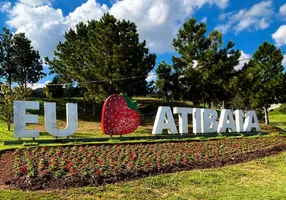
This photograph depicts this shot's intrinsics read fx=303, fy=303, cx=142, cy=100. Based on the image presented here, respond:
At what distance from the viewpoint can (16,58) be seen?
3434cm

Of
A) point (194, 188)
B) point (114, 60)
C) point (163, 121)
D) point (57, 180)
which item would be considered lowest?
point (194, 188)

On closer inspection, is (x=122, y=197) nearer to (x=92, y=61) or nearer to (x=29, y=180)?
(x=29, y=180)

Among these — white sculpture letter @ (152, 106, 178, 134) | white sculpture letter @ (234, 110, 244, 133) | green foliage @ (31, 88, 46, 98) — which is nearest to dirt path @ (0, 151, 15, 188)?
white sculpture letter @ (152, 106, 178, 134)

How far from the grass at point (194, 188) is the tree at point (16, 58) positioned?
97.8 ft

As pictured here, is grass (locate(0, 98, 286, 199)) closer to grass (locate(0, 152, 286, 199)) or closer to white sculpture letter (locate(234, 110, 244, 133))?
grass (locate(0, 152, 286, 199))

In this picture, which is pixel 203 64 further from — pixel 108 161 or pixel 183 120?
pixel 108 161

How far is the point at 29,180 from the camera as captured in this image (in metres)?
6.88

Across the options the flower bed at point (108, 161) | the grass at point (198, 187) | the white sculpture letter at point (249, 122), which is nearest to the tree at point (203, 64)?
the white sculpture letter at point (249, 122)

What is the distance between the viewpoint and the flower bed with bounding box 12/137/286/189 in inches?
281

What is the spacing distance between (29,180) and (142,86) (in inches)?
731

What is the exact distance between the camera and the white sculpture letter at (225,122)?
1828 centimetres

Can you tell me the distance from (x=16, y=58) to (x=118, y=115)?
24.0m

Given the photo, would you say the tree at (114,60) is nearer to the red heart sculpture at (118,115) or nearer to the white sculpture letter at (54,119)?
the red heart sculpture at (118,115)

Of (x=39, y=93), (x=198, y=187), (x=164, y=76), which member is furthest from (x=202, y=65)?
(x=39, y=93)
